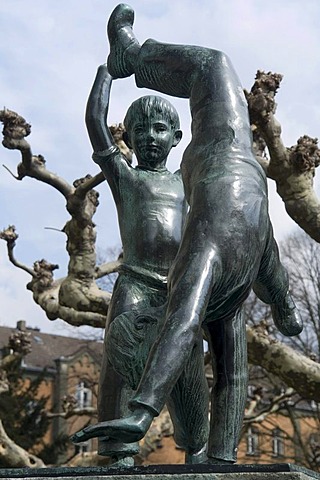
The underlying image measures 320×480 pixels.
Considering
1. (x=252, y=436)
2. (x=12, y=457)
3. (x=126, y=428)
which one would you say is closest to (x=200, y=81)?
(x=126, y=428)

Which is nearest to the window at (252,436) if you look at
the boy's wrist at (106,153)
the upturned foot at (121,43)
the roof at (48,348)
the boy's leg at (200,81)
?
the roof at (48,348)

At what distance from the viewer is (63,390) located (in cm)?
3731

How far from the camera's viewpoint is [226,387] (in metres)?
3.26

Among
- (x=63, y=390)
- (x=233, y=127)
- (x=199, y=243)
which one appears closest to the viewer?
(x=199, y=243)

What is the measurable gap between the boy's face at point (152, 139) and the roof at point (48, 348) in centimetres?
3352

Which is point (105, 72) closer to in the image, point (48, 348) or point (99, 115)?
point (99, 115)

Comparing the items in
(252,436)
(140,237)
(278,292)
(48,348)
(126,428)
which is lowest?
(126,428)

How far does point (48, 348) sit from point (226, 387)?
40.2 m

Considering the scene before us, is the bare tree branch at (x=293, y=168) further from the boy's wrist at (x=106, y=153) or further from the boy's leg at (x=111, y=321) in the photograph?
the boy's leg at (x=111, y=321)

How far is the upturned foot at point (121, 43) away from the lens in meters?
3.71

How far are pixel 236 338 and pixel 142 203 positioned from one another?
0.88 meters

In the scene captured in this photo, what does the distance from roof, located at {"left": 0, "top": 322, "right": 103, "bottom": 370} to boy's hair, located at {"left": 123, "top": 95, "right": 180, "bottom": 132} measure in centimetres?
3360

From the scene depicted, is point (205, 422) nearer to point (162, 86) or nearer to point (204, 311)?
point (204, 311)

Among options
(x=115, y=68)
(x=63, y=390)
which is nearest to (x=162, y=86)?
(x=115, y=68)
